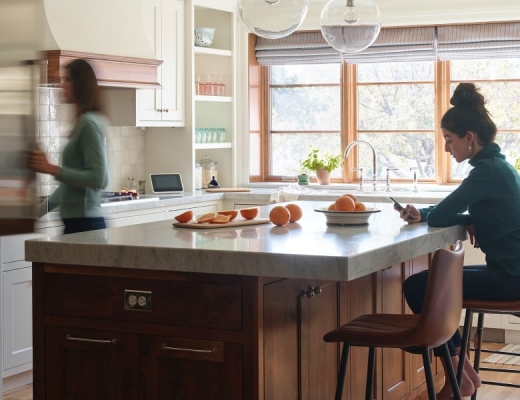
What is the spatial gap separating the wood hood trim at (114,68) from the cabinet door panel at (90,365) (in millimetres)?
2261

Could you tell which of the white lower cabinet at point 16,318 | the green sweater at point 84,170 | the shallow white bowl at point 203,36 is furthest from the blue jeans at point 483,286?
the shallow white bowl at point 203,36

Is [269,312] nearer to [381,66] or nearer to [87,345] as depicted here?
[87,345]

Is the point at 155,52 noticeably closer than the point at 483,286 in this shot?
No

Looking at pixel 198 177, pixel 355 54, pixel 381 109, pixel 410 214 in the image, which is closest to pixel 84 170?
pixel 410 214

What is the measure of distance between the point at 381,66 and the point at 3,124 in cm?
568

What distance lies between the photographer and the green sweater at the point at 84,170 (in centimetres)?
399

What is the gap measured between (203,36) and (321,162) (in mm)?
1334

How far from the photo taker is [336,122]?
23.5 feet

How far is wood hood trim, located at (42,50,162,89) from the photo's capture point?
512cm

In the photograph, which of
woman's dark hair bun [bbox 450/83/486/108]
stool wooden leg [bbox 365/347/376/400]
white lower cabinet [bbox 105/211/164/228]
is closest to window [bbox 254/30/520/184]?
white lower cabinet [bbox 105/211/164/228]

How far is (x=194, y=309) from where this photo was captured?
2902mm

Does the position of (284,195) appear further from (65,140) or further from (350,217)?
(350,217)

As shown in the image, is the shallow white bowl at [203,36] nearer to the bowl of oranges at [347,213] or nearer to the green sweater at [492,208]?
the bowl of oranges at [347,213]

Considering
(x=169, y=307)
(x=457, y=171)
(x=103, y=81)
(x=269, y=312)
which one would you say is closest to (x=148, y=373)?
(x=169, y=307)
